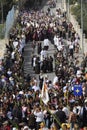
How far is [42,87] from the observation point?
25.3m

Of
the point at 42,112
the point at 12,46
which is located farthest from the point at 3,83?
the point at 12,46

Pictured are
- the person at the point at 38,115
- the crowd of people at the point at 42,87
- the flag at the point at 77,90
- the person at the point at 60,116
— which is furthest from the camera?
the flag at the point at 77,90

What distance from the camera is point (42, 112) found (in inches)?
798

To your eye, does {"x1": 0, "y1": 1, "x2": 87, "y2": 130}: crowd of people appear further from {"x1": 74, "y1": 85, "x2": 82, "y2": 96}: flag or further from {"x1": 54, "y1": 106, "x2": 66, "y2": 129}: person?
{"x1": 74, "y1": 85, "x2": 82, "y2": 96}: flag

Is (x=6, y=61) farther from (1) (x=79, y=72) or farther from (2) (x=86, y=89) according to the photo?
(2) (x=86, y=89)

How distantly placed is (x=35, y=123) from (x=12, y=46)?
15224mm

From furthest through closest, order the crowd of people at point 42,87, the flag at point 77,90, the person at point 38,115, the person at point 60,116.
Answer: the flag at point 77,90 → the person at point 38,115 → the crowd of people at point 42,87 → the person at point 60,116

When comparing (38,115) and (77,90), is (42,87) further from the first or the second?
(38,115)

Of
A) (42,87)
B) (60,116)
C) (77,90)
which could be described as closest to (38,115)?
(60,116)

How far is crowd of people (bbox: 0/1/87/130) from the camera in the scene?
19984 millimetres

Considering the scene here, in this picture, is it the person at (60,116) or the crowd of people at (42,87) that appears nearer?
the person at (60,116)

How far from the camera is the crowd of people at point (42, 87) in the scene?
1998 centimetres

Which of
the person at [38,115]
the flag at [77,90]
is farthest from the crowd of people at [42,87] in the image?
the flag at [77,90]

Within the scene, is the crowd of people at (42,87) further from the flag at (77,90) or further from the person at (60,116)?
the flag at (77,90)
